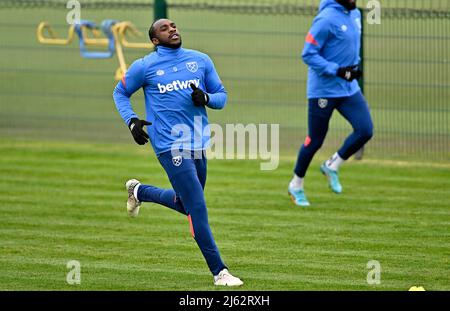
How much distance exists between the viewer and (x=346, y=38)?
1271 centimetres

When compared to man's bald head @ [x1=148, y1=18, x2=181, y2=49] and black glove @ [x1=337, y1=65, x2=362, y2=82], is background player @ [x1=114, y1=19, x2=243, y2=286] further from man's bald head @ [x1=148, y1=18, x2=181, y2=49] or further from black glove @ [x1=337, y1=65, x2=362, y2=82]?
black glove @ [x1=337, y1=65, x2=362, y2=82]

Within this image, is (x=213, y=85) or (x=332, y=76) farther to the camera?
(x=332, y=76)

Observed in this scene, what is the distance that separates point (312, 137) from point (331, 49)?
3.35 feet

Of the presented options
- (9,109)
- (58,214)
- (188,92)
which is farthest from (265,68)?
(188,92)

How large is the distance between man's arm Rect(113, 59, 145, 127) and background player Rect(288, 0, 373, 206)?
138 inches

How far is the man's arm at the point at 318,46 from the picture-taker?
12.5 m

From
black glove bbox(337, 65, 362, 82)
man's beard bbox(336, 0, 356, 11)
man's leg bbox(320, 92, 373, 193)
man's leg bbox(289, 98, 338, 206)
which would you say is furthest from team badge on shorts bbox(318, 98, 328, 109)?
man's beard bbox(336, 0, 356, 11)

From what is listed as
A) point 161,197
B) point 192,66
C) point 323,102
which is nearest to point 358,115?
point 323,102

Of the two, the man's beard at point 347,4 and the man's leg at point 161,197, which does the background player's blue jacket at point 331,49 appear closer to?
the man's beard at point 347,4

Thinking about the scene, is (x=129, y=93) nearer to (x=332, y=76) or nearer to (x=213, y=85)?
(x=213, y=85)

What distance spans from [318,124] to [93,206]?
272 centimetres

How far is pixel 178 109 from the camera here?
9.38 metres

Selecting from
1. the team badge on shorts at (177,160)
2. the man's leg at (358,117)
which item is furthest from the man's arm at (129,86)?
the man's leg at (358,117)
